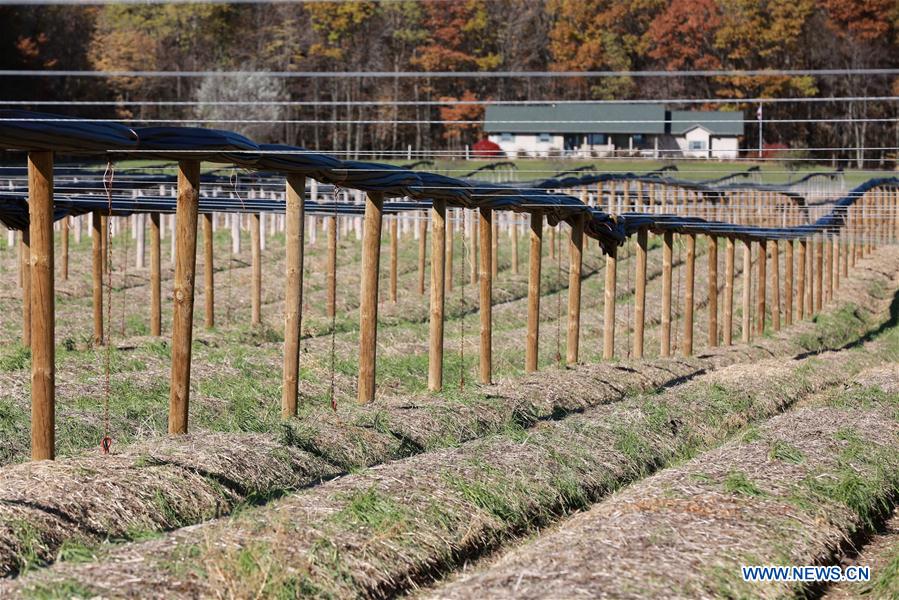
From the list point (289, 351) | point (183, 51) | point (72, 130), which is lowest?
point (289, 351)

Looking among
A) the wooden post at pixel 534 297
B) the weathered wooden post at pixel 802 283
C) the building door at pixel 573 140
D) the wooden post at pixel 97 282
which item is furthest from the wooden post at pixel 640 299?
the building door at pixel 573 140

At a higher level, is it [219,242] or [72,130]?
[72,130]

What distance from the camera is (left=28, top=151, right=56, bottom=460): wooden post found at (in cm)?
827

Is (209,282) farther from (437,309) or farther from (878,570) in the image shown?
(878,570)

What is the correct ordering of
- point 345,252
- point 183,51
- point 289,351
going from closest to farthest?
point 289,351 < point 345,252 < point 183,51

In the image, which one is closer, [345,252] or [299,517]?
[299,517]

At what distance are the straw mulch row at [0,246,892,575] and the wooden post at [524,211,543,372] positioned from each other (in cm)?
205

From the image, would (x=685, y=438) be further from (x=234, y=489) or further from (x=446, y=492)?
(x=234, y=489)

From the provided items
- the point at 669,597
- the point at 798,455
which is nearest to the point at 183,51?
the point at 798,455

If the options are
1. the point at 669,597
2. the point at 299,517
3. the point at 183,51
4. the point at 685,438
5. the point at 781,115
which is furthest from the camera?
the point at 781,115

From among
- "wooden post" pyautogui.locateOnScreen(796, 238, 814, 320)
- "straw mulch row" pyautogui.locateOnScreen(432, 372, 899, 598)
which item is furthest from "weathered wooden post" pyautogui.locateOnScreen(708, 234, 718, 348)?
"straw mulch row" pyautogui.locateOnScreen(432, 372, 899, 598)

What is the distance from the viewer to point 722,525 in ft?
25.0

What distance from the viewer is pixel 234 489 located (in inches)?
320

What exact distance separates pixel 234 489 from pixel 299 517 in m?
1.02
